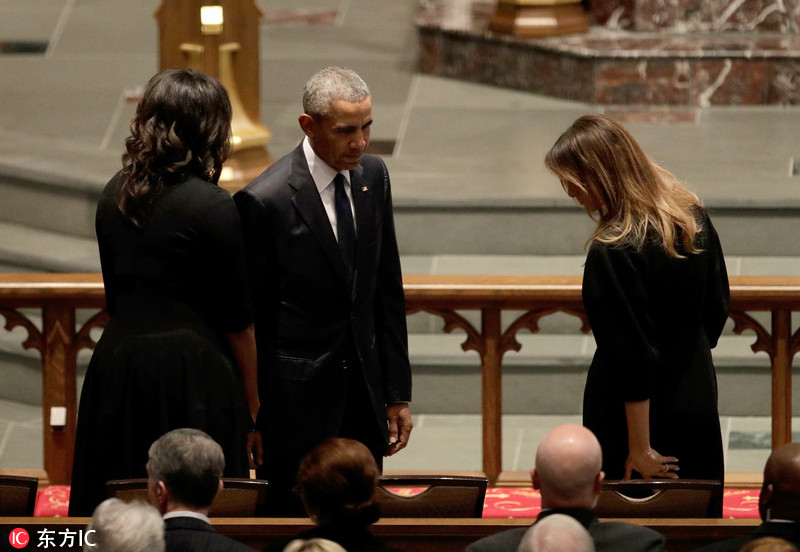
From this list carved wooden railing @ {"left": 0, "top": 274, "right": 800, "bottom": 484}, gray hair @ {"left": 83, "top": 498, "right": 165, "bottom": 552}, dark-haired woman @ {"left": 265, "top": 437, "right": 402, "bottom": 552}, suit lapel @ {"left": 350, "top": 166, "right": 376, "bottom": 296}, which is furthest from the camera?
carved wooden railing @ {"left": 0, "top": 274, "right": 800, "bottom": 484}

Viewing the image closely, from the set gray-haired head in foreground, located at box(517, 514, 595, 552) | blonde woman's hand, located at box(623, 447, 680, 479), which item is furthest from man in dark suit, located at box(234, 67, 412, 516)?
gray-haired head in foreground, located at box(517, 514, 595, 552)

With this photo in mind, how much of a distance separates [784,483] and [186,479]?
1.21 metres

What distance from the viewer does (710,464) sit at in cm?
390

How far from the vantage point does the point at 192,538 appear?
3.07 metres

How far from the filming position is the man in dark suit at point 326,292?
3.79 metres

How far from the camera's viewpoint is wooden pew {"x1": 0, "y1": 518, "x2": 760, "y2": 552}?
3377mm

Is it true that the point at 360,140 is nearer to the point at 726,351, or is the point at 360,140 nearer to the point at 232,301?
the point at 232,301

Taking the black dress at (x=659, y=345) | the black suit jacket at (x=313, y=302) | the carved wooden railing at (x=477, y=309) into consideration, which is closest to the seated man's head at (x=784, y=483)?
the black dress at (x=659, y=345)

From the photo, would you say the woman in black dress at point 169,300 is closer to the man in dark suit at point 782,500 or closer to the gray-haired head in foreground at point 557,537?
the gray-haired head in foreground at point 557,537

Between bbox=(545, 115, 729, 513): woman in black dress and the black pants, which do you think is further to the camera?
the black pants

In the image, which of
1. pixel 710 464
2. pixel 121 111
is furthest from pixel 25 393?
pixel 710 464

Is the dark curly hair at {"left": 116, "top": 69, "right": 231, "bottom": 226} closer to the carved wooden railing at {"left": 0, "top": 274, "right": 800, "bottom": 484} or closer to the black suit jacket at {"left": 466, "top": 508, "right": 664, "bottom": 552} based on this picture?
the black suit jacket at {"left": 466, "top": 508, "right": 664, "bottom": 552}

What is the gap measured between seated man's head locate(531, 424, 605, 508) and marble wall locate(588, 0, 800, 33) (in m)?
6.22

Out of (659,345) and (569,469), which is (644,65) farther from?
(569,469)
